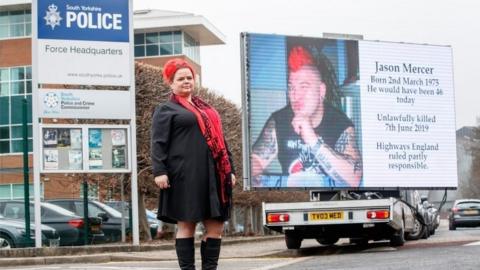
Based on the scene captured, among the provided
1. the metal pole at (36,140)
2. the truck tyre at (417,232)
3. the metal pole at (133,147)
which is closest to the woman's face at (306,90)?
the metal pole at (133,147)

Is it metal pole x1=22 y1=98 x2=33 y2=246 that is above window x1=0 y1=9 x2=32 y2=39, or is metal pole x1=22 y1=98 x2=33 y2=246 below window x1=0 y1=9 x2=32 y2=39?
below

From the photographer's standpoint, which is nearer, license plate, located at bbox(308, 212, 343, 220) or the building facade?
license plate, located at bbox(308, 212, 343, 220)

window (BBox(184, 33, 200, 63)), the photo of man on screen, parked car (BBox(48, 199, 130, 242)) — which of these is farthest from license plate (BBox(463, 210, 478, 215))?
window (BBox(184, 33, 200, 63))

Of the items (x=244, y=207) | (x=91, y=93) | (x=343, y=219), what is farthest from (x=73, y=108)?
(x=244, y=207)

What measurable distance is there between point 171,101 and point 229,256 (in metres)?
7.01

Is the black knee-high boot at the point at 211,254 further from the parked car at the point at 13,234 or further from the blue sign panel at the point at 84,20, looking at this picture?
the parked car at the point at 13,234

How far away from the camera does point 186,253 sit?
20.1 feet

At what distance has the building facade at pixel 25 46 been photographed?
1829 inches

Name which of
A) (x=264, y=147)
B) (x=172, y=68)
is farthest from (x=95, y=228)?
(x=172, y=68)

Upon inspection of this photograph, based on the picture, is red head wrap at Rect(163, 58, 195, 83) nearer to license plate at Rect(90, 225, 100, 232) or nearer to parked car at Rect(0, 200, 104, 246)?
parked car at Rect(0, 200, 104, 246)

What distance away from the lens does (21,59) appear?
5481 cm

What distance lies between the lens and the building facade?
152 ft

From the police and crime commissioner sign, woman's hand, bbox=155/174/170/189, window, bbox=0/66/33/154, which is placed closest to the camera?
woman's hand, bbox=155/174/170/189

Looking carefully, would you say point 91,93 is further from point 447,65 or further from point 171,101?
point 171,101
